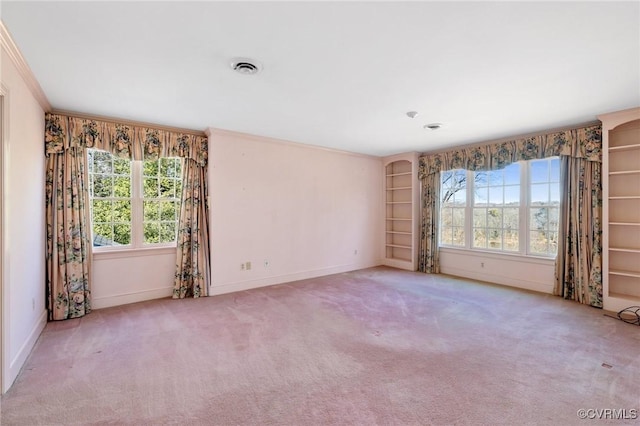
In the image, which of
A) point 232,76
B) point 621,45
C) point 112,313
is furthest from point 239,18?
point 112,313

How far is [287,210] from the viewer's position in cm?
520

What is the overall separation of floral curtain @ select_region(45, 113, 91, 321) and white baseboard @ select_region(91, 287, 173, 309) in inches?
6.7

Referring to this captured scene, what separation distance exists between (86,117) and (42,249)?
5.40ft

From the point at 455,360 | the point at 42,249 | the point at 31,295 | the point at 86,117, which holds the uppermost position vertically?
the point at 86,117

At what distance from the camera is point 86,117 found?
Result: 3709 millimetres

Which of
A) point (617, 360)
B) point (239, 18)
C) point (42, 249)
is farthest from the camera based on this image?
point (42, 249)

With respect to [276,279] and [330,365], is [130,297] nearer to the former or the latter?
[276,279]

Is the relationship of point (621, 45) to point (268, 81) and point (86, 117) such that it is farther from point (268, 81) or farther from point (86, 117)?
point (86, 117)

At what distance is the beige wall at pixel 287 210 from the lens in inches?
178

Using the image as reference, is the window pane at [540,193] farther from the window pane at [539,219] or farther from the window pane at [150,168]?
the window pane at [150,168]

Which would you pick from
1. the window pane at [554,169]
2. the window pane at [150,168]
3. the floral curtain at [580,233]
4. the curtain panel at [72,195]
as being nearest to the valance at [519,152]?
the floral curtain at [580,233]

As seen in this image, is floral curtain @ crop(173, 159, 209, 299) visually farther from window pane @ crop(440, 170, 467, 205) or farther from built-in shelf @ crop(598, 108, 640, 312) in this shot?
built-in shelf @ crop(598, 108, 640, 312)

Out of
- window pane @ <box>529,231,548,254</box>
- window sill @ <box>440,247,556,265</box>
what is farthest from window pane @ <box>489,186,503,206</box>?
window sill @ <box>440,247,556,265</box>

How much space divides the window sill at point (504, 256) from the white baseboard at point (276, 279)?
1.79 m
